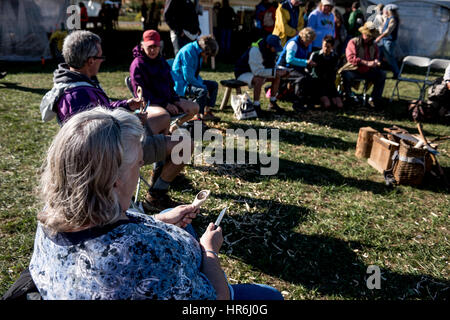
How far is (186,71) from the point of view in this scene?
239 inches

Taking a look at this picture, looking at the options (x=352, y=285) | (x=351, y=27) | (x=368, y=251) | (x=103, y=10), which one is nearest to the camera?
(x=352, y=285)

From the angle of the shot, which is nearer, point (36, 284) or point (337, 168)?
point (36, 284)

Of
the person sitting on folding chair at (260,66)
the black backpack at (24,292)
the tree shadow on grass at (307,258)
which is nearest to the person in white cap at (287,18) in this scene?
the person sitting on folding chair at (260,66)

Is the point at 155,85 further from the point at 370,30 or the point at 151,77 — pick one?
the point at 370,30

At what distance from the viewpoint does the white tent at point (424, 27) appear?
14.4 m

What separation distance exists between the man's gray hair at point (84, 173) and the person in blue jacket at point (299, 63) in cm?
696

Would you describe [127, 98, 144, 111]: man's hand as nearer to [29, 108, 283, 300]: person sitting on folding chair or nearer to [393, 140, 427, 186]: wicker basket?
[29, 108, 283, 300]: person sitting on folding chair

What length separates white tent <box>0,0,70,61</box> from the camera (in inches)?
472

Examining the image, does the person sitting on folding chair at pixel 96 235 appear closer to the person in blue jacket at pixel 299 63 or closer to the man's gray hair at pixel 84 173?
the man's gray hair at pixel 84 173

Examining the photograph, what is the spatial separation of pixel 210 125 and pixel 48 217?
5.40 m

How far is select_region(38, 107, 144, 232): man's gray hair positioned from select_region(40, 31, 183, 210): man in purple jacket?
1.57 meters

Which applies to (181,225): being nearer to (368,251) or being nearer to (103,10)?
(368,251)

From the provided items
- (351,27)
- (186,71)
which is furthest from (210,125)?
(351,27)

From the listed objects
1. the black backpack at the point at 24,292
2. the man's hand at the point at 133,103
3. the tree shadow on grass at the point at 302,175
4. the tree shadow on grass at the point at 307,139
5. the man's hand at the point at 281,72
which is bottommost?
the tree shadow on grass at the point at 302,175
